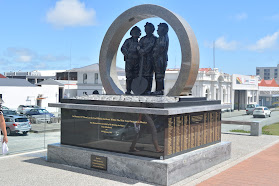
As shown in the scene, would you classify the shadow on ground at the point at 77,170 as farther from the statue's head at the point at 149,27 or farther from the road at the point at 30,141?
the statue's head at the point at 149,27

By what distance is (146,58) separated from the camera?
1029cm

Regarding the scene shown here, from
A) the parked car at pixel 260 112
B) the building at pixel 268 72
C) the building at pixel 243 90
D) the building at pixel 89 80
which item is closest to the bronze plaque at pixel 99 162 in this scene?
the parked car at pixel 260 112

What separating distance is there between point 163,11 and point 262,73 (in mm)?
151110

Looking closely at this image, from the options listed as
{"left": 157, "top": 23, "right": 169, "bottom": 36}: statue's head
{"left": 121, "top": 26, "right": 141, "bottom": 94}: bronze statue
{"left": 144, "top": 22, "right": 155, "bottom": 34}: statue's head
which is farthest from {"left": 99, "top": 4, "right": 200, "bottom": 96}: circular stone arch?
{"left": 121, "top": 26, "right": 141, "bottom": 94}: bronze statue

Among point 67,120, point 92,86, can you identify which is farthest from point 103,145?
point 92,86

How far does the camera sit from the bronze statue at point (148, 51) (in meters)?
10.1

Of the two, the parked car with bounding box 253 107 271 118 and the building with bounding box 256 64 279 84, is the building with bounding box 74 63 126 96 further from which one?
the building with bounding box 256 64 279 84

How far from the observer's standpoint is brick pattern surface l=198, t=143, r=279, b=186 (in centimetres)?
816

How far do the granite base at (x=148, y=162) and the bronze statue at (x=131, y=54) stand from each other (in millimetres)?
2641

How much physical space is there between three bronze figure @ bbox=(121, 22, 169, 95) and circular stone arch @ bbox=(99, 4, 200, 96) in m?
0.38

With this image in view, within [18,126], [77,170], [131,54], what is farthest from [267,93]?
[77,170]

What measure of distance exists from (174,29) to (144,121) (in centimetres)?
307

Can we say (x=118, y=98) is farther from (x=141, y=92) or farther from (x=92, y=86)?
(x=92, y=86)

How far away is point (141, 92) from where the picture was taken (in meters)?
10.3
